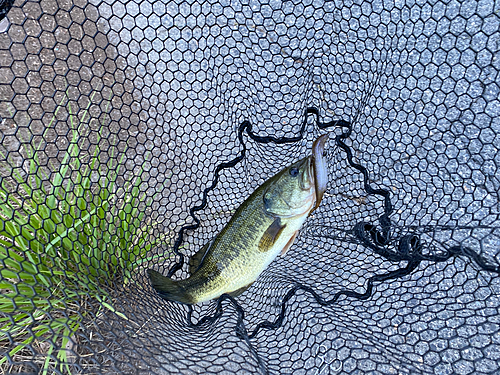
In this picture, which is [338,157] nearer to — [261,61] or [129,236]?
[261,61]

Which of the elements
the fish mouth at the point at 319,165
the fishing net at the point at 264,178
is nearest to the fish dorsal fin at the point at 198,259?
the fishing net at the point at 264,178

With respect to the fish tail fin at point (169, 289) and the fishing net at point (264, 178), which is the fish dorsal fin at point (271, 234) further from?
the fish tail fin at point (169, 289)

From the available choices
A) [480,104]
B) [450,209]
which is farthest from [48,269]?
[480,104]

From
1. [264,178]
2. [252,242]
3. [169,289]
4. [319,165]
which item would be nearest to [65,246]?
[169,289]

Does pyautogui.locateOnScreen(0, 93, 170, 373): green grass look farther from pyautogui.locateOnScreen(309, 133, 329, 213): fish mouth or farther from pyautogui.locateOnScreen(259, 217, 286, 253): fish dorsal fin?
pyautogui.locateOnScreen(309, 133, 329, 213): fish mouth

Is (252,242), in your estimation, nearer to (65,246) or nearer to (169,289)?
(169,289)

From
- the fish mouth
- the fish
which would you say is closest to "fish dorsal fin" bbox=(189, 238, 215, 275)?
the fish

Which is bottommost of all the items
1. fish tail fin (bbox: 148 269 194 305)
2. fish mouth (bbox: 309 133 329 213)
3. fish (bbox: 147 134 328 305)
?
fish tail fin (bbox: 148 269 194 305)
